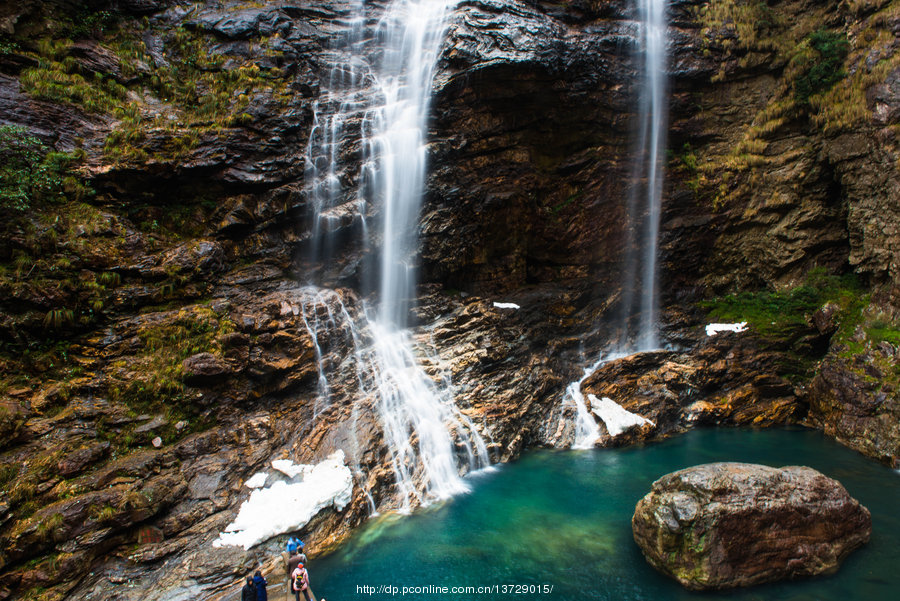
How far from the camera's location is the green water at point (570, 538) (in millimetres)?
8227

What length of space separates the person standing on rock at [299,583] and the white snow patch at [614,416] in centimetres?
1099

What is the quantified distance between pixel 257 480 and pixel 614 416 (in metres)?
11.8

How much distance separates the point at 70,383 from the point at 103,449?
1.96 m

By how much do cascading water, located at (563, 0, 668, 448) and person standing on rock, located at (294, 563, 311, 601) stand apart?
1346cm

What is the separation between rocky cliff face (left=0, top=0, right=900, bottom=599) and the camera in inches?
392

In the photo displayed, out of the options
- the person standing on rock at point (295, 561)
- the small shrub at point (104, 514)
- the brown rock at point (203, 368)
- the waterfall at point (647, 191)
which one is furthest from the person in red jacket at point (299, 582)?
the waterfall at point (647, 191)

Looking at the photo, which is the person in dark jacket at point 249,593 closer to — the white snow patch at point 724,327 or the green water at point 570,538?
the green water at point 570,538

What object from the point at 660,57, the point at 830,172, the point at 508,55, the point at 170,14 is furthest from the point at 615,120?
the point at 170,14

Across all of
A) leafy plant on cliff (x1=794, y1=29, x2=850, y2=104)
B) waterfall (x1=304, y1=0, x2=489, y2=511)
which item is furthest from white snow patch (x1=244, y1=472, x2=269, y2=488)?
leafy plant on cliff (x1=794, y1=29, x2=850, y2=104)

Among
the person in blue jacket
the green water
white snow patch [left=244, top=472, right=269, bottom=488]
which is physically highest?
white snow patch [left=244, top=472, right=269, bottom=488]

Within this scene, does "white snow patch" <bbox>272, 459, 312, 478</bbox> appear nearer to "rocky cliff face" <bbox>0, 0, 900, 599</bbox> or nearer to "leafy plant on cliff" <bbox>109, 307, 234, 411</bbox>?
"rocky cliff face" <bbox>0, 0, 900, 599</bbox>

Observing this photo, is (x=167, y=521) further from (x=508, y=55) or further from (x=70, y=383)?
(x=508, y=55)

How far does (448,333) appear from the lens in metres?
16.4

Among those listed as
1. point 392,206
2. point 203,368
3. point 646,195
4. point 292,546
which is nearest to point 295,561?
point 292,546
